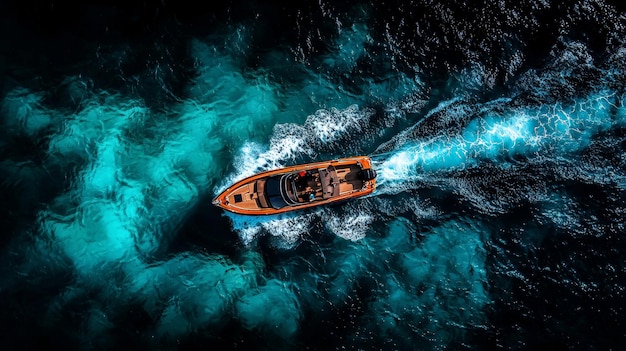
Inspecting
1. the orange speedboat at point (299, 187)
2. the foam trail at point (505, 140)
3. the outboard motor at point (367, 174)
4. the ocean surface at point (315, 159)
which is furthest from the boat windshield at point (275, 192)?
the foam trail at point (505, 140)

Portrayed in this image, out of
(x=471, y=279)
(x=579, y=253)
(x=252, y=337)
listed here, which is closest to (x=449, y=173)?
(x=471, y=279)

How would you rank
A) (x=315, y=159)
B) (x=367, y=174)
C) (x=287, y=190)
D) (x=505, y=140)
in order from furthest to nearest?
1. (x=505, y=140)
2. (x=315, y=159)
3. (x=367, y=174)
4. (x=287, y=190)

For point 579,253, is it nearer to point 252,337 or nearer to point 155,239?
point 252,337

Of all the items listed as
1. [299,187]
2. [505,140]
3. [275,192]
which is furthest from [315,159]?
[505,140]

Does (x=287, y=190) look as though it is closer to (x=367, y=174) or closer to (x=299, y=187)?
(x=299, y=187)

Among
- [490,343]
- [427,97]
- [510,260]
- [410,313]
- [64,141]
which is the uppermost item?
[64,141]

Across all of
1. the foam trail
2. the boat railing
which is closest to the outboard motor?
the foam trail

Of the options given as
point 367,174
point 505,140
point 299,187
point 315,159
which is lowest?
point 367,174
